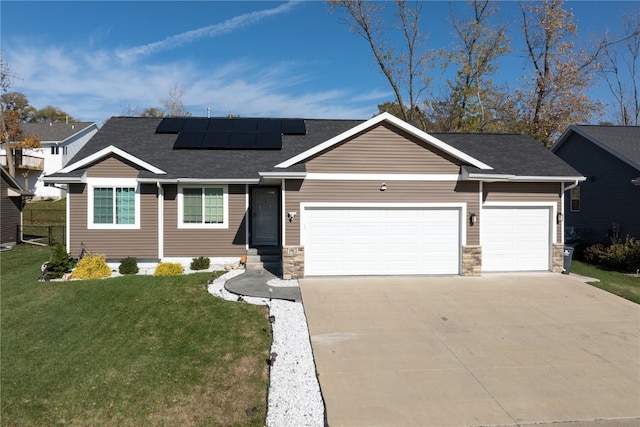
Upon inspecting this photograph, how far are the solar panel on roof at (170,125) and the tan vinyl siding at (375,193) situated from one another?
727cm

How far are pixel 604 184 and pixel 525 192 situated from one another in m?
8.13

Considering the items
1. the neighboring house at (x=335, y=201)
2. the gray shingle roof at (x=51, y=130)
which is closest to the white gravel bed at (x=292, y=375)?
the neighboring house at (x=335, y=201)

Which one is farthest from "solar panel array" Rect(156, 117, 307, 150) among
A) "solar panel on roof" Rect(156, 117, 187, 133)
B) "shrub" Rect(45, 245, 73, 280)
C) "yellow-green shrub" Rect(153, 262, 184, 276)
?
"shrub" Rect(45, 245, 73, 280)

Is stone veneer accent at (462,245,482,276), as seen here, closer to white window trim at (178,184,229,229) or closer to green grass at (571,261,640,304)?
green grass at (571,261,640,304)

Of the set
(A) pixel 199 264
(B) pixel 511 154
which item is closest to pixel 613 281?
(B) pixel 511 154

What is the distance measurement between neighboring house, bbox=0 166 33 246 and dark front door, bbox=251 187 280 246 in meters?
12.9

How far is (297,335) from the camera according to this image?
7422 millimetres

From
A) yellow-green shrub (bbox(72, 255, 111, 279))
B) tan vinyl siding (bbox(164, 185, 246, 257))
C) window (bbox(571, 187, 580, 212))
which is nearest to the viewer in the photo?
yellow-green shrub (bbox(72, 255, 111, 279))

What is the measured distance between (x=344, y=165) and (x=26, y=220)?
26.9 m

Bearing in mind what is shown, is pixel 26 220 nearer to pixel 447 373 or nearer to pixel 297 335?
pixel 297 335

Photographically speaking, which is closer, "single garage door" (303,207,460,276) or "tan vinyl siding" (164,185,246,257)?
"single garage door" (303,207,460,276)

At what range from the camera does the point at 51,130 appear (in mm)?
41031

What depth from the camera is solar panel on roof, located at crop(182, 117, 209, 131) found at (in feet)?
54.5

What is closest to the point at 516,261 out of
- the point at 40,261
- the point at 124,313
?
the point at 124,313
